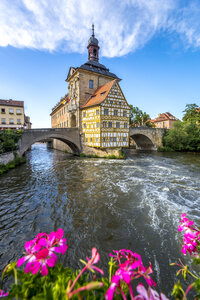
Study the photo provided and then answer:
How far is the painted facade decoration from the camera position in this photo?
1919 cm

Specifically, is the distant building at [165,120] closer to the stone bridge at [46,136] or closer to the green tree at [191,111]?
the green tree at [191,111]

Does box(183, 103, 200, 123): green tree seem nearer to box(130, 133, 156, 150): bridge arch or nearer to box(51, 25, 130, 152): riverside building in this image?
box(130, 133, 156, 150): bridge arch

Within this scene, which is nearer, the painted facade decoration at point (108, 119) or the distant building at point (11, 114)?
the painted facade decoration at point (108, 119)

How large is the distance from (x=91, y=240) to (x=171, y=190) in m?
6.23

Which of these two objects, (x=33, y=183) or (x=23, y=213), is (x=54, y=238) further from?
(x=33, y=183)

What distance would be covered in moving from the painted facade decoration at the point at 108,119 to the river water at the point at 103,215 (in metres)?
9.78

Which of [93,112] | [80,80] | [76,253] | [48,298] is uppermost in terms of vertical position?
[80,80]

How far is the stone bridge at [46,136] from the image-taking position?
17.8 meters

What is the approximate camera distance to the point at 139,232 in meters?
4.94

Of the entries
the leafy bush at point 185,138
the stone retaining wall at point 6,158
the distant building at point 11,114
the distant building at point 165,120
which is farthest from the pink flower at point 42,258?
the distant building at point 165,120

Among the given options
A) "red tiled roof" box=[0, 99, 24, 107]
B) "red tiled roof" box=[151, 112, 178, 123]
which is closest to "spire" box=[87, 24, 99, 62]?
"red tiled roof" box=[0, 99, 24, 107]

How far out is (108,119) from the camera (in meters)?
19.6

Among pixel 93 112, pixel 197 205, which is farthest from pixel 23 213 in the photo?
pixel 93 112

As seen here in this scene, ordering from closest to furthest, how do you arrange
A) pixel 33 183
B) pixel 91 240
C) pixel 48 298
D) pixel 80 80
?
pixel 48 298, pixel 91 240, pixel 33 183, pixel 80 80
